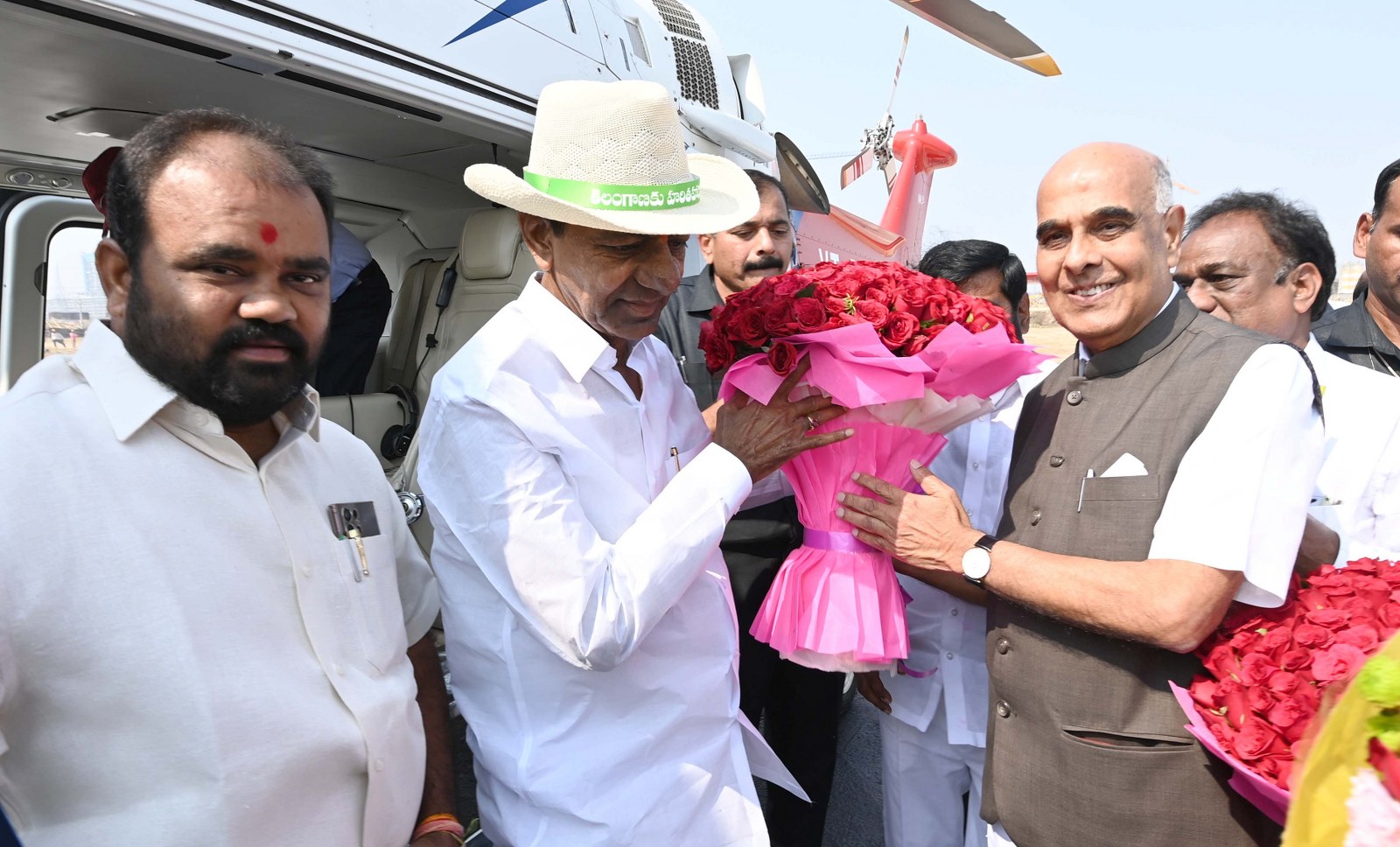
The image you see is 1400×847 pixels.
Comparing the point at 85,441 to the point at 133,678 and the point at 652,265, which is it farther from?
the point at 652,265

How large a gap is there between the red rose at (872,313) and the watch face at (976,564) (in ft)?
1.78

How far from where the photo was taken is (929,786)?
254 cm

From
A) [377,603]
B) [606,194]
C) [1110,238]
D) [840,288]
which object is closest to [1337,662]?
[1110,238]

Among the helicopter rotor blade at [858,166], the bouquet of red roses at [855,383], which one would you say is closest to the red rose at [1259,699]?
the bouquet of red roses at [855,383]

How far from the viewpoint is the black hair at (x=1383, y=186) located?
297 cm

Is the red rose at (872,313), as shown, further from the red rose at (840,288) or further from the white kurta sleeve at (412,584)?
the white kurta sleeve at (412,584)

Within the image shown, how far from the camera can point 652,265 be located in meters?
1.73

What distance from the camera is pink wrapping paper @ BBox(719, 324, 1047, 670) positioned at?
71.2 inches

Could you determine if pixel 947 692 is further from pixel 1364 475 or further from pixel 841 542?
pixel 1364 475

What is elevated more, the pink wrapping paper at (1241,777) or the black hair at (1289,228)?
the black hair at (1289,228)

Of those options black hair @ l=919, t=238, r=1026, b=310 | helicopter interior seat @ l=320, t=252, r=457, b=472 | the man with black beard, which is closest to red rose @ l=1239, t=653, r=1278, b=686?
the man with black beard

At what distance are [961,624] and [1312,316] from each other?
6.30 feet

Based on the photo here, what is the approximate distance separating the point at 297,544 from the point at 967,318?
150cm

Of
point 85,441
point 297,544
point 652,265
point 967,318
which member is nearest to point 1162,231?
point 967,318
